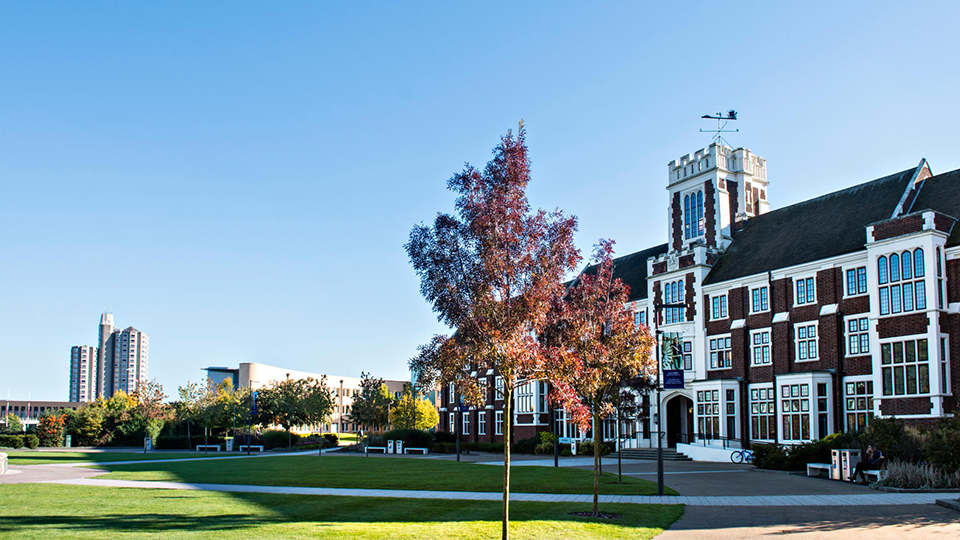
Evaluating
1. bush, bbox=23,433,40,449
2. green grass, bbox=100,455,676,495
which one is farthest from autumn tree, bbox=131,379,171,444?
green grass, bbox=100,455,676,495

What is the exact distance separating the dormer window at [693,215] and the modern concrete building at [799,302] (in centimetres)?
10

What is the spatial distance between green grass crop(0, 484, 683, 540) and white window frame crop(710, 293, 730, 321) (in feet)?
85.0

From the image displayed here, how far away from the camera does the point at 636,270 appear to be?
52.4 metres

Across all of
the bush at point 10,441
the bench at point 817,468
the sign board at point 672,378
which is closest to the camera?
the sign board at point 672,378

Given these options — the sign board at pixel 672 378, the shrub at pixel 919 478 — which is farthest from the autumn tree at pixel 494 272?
the shrub at pixel 919 478

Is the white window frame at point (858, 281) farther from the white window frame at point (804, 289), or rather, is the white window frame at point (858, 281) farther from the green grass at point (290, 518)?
the green grass at point (290, 518)

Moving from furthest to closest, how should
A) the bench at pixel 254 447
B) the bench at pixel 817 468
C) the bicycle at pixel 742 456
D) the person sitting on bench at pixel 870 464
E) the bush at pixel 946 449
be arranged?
the bench at pixel 254 447 → the bicycle at pixel 742 456 → the bench at pixel 817 468 → the person sitting on bench at pixel 870 464 → the bush at pixel 946 449

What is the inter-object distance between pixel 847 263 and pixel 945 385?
22.9 ft

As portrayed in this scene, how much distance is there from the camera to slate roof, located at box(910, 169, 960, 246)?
33688 mm

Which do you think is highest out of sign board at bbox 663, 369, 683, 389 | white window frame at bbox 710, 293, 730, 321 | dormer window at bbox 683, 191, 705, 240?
dormer window at bbox 683, 191, 705, 240

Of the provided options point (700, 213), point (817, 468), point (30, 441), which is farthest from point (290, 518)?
point (30, 441)

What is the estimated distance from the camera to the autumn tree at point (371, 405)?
207 ft

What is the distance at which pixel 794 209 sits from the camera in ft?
141

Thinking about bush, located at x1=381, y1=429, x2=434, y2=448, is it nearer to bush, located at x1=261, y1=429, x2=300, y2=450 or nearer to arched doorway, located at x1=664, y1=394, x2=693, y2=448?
bush, located at x1=261, y1=429, x2=300, y2=450
